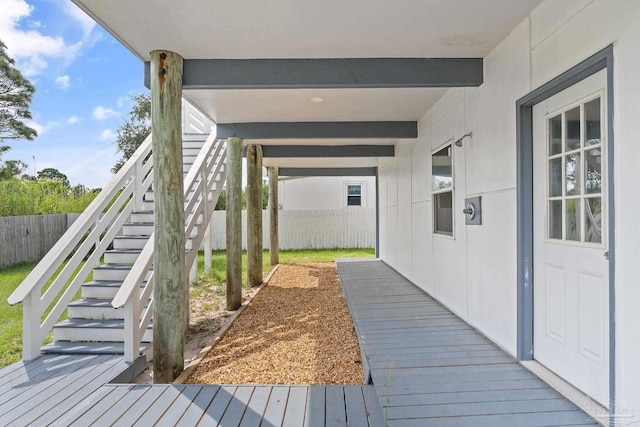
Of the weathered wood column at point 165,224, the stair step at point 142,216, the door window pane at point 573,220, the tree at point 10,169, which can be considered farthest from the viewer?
the tree at point 10,169

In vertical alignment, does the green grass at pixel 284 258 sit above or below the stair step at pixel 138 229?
below

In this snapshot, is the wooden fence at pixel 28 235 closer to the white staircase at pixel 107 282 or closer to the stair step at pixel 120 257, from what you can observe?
the white staircase at pixel 107 282

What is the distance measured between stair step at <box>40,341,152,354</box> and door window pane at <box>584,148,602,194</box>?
384 cm

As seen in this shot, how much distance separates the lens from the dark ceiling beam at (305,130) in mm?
5992

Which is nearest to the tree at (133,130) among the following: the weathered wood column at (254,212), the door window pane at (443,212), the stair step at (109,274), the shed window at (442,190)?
the weathered wood column at (254,212)

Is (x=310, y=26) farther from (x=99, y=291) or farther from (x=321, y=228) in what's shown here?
(x=321, y=228)

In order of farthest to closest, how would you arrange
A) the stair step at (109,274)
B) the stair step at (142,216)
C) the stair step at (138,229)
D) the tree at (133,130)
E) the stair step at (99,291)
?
1. the tree at (133,130)
2. the stair step at (142,216)
3. the stair step at (138,229)
4. the stair step at (109,274)
5. the stair step at (99,291)

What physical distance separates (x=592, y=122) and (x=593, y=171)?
0.29 metres

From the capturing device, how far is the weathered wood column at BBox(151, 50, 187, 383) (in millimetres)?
3227

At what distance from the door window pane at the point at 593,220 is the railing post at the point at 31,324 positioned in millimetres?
4344

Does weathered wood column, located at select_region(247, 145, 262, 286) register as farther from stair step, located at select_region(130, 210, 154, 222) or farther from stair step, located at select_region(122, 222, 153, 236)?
stair step, located at select_region(122, 222, 153, 236)

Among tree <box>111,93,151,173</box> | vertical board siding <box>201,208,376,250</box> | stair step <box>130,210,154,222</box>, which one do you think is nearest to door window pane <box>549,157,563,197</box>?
stair step <box>130,210,154,222</box>

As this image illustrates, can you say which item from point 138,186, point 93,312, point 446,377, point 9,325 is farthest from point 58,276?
point 446,377

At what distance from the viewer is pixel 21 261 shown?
9852 mm
